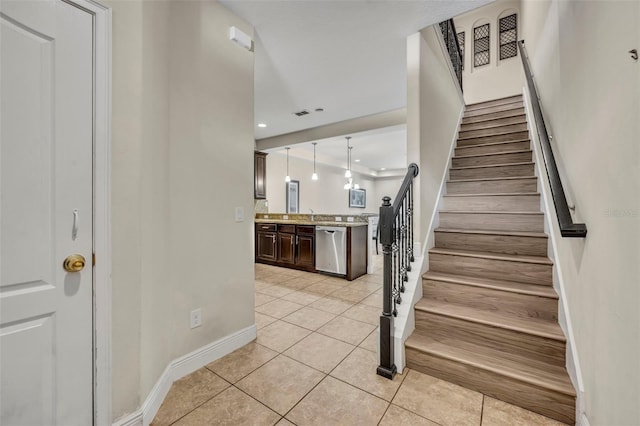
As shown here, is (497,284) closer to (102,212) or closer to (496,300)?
(496,300)

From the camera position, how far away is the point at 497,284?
2.05m

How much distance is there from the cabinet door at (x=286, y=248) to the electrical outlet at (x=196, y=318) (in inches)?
121

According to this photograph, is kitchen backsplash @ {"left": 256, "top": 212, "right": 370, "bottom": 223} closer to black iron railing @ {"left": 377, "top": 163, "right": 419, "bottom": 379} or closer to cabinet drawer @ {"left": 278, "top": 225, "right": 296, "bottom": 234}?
cabinet drawer @ {"left": 278, "top": 225, "right": 296, "bottom": 234}

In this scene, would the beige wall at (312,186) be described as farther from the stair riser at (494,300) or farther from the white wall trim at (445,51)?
the stair riser at (494,300)

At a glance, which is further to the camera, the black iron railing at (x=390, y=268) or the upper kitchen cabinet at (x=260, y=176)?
the upper kitchen cabinet at (x=260, y=176)

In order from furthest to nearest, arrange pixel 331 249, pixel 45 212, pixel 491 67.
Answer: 1. pixel 491 67
2. pixel 331 249
3. pixel 45 212

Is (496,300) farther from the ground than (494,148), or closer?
closer

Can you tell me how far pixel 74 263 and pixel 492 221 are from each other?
121 inches

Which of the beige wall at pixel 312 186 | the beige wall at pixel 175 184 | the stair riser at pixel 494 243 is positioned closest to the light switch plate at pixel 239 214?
the beige wall at pixel 175 184

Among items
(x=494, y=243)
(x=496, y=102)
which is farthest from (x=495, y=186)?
(x=496, y=102)

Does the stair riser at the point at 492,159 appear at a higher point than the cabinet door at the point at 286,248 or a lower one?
higher

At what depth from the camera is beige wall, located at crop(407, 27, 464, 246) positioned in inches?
96.1

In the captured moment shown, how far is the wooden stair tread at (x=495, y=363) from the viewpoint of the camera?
4.92ft

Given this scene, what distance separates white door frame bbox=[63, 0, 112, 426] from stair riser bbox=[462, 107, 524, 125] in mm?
4639
